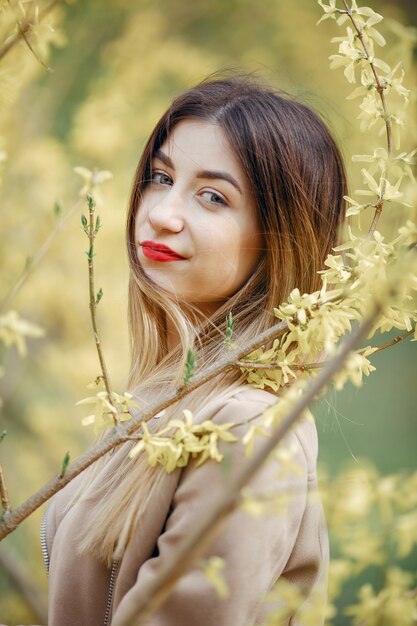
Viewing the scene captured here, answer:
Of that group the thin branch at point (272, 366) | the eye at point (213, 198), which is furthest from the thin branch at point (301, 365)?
the eye at point (213, 198)

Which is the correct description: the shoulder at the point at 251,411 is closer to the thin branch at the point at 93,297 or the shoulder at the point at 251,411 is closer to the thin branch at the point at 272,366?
the thin branch at the point at 272,366

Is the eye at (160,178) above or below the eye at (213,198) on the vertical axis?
above

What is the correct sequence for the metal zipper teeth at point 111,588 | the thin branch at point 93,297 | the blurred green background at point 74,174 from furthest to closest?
the blurred green background at point 74,174
the metal zipper teeth at point 111,588
the thin branch at point 93,297

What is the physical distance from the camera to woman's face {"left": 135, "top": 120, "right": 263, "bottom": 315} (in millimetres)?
1158

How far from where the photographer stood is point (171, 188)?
1.22 meters

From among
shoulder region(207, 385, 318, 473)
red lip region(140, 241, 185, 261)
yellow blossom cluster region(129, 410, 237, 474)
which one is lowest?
shoulder region(207, 385, 318, 473)

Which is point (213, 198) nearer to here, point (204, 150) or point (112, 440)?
point (204, 150)

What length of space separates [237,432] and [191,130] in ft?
1.90

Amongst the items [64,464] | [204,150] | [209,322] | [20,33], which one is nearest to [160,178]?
[204,150]

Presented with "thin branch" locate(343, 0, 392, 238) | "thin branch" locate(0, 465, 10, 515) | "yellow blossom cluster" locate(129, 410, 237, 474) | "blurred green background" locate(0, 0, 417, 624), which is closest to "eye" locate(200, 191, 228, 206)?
"thin branch" locate(343, 0, 392, 238)

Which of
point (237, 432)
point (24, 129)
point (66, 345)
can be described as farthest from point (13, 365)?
point (237, 432)

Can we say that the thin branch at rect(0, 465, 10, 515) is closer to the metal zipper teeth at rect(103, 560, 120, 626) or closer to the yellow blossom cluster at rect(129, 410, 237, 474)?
the yellow blossom cluster at rect(129, 410, 237, 474)

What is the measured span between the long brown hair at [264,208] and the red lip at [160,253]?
0.19 feet

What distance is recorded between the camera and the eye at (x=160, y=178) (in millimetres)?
1265
